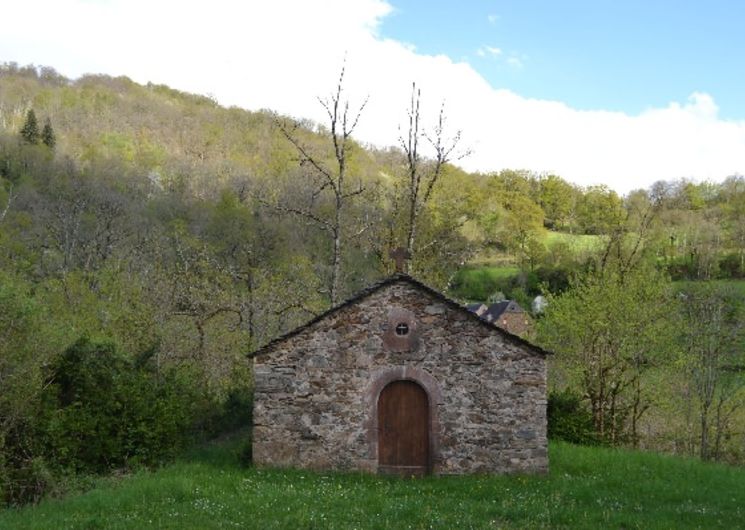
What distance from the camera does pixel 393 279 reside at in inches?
576

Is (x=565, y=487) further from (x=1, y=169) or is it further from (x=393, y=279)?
(x=1, y=169)

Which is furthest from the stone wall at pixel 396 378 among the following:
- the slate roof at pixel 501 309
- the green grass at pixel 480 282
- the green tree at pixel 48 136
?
the green tree at pixel 48 136

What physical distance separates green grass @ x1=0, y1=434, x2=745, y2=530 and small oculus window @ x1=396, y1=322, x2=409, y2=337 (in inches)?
123

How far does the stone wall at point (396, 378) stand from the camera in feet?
46.9

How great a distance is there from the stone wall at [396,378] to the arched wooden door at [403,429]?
0.20 metres

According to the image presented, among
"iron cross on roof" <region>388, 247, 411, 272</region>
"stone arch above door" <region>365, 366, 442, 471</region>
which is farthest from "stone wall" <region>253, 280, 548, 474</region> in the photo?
"iron cross on roof" <region>388, 247, 411, 272</region>

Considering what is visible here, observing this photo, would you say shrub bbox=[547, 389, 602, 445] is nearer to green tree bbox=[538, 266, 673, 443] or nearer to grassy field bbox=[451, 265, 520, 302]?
green tree bbox=[538, 266, 673, 443]

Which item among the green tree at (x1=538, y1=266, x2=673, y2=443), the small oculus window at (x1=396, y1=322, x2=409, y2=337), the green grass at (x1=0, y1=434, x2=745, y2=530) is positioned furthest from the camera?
the green tree at (x1=538, y1=266, x2=673, y2=443)

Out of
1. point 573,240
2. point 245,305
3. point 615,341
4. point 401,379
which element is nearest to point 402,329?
point 401,379

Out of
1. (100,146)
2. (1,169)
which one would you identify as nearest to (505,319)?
(1,169)

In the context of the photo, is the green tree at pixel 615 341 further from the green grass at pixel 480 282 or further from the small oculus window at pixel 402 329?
the green grass at pixel 480 282

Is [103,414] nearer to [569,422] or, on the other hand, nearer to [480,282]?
[569,422]

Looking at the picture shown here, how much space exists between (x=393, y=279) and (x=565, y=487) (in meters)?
5.55

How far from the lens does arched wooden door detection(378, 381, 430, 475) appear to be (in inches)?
570
